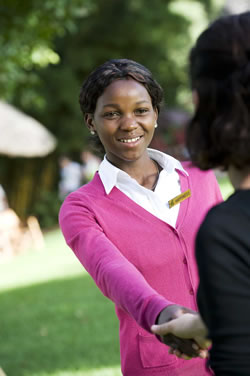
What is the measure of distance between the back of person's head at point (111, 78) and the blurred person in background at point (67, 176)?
17658 millimetres

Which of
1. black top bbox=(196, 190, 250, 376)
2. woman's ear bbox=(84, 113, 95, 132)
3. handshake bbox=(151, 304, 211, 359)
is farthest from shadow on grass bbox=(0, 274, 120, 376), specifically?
black top bbox=(196, 190, 250, 376)

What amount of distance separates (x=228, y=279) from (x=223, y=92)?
0.42 m

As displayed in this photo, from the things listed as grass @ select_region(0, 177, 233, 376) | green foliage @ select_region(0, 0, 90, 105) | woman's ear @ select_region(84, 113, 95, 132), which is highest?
woman's ear @ select_region(84, 113, 95, 132)

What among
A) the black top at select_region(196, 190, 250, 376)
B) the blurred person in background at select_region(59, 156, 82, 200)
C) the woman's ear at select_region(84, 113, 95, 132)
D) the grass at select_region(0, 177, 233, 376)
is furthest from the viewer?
the blurred person in background at select_region(59, 156, 82, 200)

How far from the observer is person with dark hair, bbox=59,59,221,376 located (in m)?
2.31

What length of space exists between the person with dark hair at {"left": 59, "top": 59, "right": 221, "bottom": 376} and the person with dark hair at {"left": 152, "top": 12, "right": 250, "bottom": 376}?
56cm

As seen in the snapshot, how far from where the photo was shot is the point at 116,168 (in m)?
2.59

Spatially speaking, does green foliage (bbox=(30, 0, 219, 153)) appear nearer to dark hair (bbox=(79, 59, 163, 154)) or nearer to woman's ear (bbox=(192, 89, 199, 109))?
dark hair (bbox=(79, 59, 163, 154))

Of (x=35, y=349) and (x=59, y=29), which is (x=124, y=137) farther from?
(x=59, y=29)

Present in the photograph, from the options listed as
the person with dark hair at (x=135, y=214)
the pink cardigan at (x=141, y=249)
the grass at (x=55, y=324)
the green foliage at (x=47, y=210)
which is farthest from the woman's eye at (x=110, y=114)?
the green foliage at (x=47, y=210)

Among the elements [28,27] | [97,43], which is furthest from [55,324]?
[97,43]

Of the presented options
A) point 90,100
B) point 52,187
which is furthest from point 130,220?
point 52,187

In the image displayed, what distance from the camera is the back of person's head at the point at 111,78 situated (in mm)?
2607

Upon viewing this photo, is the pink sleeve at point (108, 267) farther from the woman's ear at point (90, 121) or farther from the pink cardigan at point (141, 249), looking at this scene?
the woman's ear at point (90, 121)
